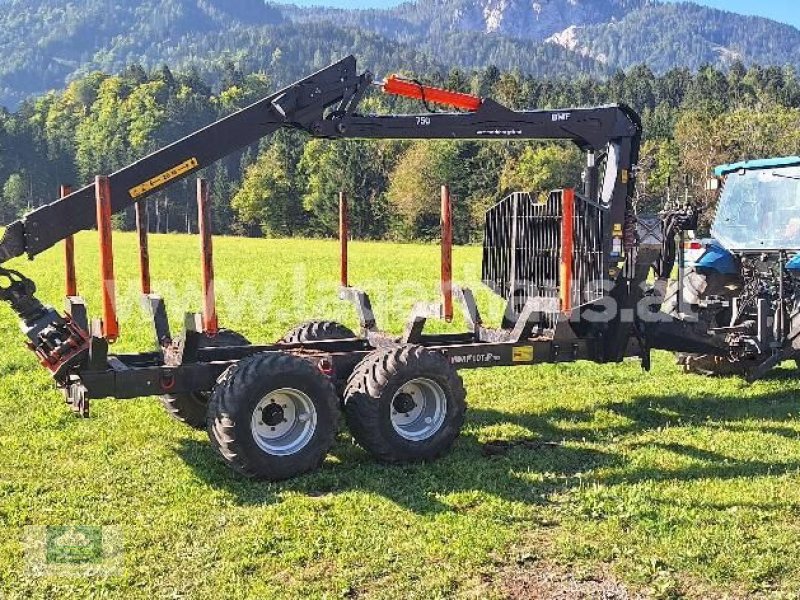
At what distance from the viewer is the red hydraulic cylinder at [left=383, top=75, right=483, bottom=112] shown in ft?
25.5

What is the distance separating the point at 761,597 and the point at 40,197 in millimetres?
118927

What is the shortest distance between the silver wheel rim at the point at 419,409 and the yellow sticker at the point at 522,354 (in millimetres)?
1058

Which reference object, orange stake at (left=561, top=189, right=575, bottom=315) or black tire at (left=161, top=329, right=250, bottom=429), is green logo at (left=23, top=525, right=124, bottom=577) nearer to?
black tire at (left=161, top=329, right=250, bottom=429)

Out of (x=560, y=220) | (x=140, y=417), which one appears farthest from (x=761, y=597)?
(x=140, y=417)

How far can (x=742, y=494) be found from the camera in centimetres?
634

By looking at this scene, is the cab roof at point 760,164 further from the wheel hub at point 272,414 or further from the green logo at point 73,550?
the green logo at point 73,550

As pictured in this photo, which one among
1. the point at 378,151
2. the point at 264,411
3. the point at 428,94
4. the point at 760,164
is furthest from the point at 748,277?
the point at 378,151

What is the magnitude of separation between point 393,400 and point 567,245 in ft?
6.90

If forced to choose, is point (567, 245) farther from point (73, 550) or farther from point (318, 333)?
point (73, 550)

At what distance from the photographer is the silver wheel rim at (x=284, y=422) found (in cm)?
666

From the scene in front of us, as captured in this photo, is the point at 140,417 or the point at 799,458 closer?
the point at 799,458

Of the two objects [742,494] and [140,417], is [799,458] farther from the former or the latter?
[140,417]

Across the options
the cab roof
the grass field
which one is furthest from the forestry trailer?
the cab roof

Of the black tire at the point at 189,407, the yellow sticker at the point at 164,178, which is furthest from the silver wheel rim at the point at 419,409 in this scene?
the yellow sticker at the point at 164,178
